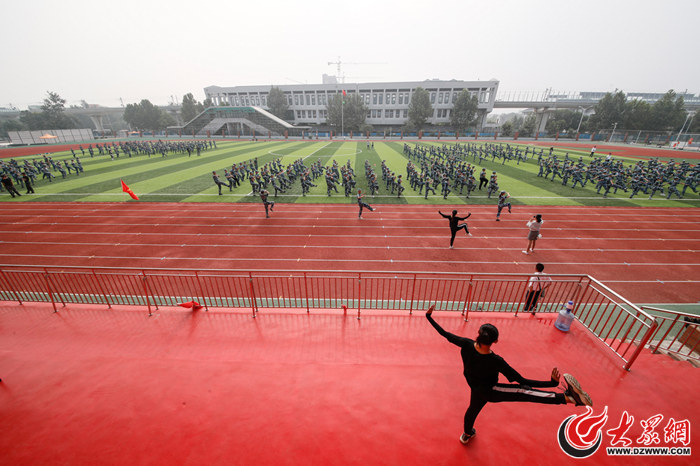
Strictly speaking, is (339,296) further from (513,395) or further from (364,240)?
(513,395)

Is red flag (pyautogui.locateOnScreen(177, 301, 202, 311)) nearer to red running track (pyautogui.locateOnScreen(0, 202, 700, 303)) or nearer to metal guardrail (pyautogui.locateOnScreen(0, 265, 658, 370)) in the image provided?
metal guardrail (pyautogui.locateOnScreen(0, 265, 658, 370))

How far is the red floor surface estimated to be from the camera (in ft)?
12.6

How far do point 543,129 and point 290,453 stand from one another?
10442cm

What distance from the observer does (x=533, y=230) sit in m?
11.3

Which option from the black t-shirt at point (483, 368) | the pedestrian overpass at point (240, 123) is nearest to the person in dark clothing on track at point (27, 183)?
the black t-shirt at point (483, 368)

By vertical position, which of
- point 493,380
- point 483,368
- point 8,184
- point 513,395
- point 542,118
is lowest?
point 8,184

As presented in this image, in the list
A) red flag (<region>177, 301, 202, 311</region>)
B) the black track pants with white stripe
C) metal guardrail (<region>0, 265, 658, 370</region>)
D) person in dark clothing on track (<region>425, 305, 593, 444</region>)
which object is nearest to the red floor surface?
red flag (<region>177, 301, 202, 311</region>)

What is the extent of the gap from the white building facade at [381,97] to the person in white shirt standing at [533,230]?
2948 inches

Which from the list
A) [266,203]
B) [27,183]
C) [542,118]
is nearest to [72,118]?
[27,183]

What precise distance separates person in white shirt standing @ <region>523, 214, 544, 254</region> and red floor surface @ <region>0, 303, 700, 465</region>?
561cm

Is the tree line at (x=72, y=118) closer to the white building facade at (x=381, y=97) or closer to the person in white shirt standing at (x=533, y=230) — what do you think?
the white building facade at (x=381, y=97)

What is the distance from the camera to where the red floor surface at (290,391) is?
3832 mm

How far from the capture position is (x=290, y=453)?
3775 millimetres

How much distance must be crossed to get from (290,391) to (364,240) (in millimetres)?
A: 8945
